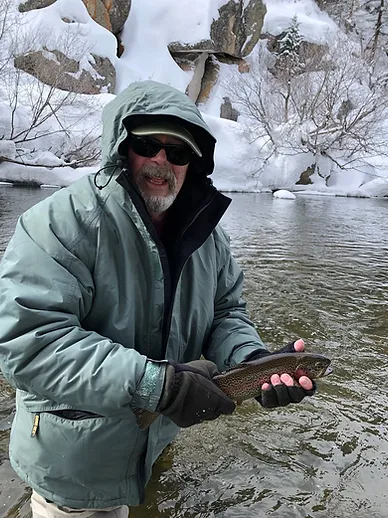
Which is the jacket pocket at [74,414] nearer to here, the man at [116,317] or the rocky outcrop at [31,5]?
the man at [116,317]

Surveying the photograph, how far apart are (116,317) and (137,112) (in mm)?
879

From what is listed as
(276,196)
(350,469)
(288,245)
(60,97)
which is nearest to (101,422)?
(350,469)

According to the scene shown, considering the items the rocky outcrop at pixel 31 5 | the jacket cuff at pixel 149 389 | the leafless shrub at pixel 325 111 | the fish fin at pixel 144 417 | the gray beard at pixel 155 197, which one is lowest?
the fish fin at pixel 144 417

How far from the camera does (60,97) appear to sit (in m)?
23.0

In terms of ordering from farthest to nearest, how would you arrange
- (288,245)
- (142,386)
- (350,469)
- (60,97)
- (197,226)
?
(60,97) → (288,245) → (350,469) → (197,226) → (142,386)

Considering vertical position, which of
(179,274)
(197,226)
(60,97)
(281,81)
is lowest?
(179,274)

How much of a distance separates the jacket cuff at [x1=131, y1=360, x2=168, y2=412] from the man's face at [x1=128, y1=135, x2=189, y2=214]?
0.80m

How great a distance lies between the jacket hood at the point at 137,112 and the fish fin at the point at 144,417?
105cm

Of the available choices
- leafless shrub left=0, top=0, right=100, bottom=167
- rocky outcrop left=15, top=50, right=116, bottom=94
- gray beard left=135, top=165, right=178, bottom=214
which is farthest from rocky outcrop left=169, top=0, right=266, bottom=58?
gray beard left=135, top=165, right=178, bottom=214

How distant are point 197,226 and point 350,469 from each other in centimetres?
210

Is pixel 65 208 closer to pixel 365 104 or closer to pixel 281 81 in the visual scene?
pixel 365 104

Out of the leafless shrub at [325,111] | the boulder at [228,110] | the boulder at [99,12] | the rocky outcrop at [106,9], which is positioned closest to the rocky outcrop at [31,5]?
the rocky outcrop at [106,9]

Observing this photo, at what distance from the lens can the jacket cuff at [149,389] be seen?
1.65 meters

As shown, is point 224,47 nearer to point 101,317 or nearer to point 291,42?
point 291,42
